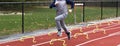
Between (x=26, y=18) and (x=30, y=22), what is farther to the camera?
(x=26, y=18)

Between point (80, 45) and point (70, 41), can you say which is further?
point (70, 41)

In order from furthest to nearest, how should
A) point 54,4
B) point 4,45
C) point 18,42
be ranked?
point 54,4 → point 18,42 → point 4,45

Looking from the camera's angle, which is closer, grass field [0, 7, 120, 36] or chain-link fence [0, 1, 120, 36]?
chain-link fence [0, 1, 120, 36]

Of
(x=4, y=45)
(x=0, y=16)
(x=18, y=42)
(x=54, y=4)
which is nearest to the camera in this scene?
(x=4, y=45)

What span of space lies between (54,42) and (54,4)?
1.72m

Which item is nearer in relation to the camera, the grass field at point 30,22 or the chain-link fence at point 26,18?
the chain-link fence at point 26,18

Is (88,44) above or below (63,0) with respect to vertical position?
below

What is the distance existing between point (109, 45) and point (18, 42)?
10.4ft

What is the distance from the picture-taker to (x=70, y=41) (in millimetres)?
12664

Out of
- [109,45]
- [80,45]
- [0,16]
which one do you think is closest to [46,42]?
[80,45]

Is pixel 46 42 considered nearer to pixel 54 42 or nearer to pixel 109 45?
pixel 54 42

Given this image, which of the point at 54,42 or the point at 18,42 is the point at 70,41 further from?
the point at 18,42

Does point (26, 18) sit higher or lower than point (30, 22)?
lower

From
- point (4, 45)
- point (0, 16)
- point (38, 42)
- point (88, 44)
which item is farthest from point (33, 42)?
point (0, 16)
